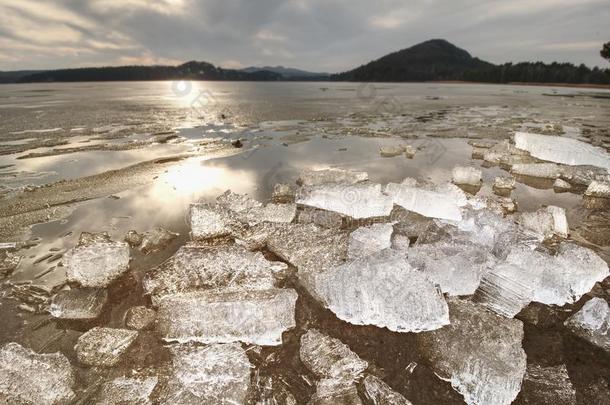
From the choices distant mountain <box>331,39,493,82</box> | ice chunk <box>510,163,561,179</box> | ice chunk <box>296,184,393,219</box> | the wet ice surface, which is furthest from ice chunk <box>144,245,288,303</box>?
distant mountain <box>331,39,493,82</box>

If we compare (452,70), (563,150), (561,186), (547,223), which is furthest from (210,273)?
(452,70)

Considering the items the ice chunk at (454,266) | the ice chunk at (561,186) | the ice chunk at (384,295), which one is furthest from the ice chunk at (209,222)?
the ice chunk at (561,186)

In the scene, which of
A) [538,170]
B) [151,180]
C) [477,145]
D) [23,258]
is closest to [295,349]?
[23,258]

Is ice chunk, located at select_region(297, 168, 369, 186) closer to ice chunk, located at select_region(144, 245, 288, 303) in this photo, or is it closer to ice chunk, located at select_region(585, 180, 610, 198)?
ice chunk, located at select_region(144, 245, 288, 303)

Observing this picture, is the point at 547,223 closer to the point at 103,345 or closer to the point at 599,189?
the point at 599,189

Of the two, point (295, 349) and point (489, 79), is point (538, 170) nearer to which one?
point (295, 349)
